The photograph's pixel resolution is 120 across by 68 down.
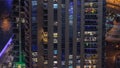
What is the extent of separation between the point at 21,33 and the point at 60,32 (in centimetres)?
53

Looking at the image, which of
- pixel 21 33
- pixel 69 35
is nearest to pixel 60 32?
pixel 69 35

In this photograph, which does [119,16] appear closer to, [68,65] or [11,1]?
[68,65]

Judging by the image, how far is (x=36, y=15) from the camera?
726 cm

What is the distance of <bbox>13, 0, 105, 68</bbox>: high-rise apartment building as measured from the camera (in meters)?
7.23

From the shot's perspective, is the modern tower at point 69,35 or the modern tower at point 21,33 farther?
the modern tower at point 69,35

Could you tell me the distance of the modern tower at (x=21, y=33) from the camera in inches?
282

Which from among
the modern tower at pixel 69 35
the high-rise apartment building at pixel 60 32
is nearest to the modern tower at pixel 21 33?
the high-rise apartment building at pixel 60 32

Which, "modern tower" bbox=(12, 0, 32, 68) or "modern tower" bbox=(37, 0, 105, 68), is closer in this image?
"modern tower" bbox=(12, 0, 32, 68)

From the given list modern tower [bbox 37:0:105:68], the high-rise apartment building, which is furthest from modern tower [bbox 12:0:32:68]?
modern tower [bbox 37:0:105:68]

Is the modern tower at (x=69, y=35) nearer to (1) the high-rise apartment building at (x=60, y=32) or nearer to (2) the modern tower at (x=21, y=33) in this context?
(1) the high-rise apartment building at (x=60, y=32)

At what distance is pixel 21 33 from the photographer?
723cm

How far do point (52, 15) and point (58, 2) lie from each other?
0.19 m

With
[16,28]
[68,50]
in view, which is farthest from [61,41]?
[16,28]

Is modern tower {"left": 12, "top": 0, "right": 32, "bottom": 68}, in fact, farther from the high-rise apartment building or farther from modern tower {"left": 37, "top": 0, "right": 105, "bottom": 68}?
modern tower {"left": 37, "top": 0, "right": 105, "bottom": 68}
